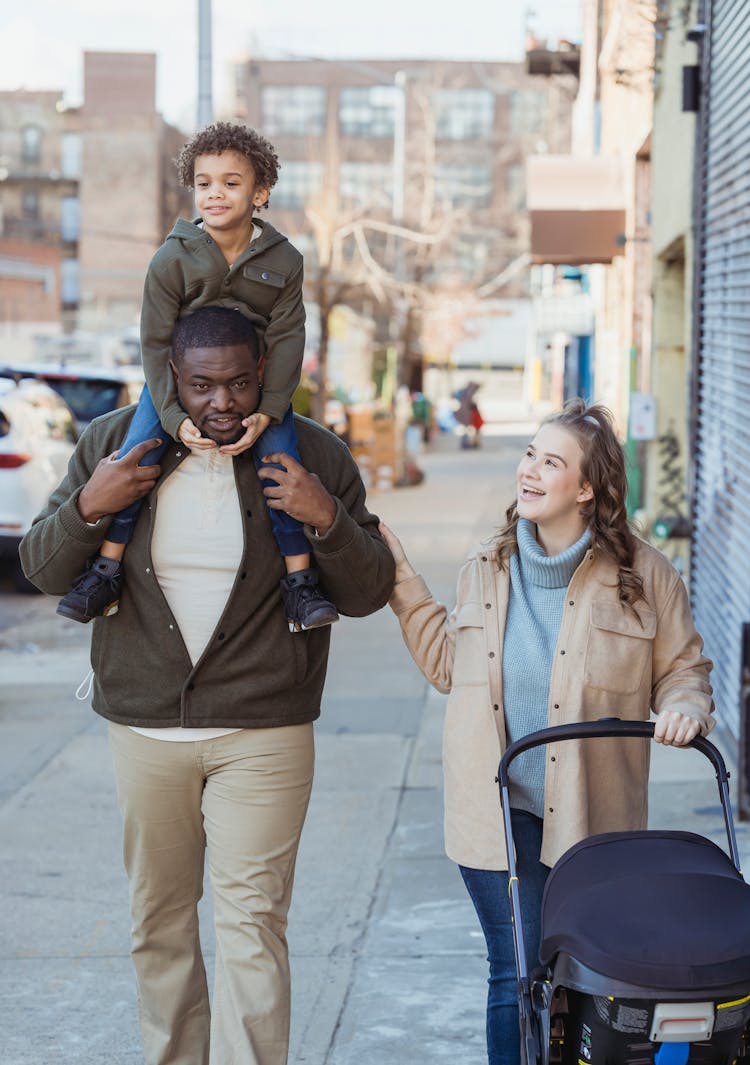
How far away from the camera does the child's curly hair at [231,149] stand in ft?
12.2

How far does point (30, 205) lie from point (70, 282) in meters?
5.17

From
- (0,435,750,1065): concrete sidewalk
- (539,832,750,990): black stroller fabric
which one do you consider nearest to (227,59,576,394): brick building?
(0,435,750,1065): concrete sidewalk

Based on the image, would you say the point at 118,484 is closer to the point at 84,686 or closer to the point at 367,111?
the point at 84,686

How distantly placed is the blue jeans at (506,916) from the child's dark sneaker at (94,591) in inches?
39.5

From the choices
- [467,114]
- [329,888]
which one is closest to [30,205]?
[467,114]

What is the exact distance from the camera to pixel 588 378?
3234 cm

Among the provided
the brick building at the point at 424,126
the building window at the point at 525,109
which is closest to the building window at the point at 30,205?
the brick building at the point at 424,126

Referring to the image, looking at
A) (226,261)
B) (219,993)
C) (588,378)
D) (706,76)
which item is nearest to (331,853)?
(219,993)

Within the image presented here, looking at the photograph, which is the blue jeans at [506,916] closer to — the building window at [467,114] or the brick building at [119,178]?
the brick building at [119,178]

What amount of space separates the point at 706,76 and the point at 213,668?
326 inches

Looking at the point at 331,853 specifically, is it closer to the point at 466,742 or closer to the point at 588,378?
the point at 466,742

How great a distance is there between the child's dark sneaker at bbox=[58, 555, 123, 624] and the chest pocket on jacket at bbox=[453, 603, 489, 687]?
78 cm

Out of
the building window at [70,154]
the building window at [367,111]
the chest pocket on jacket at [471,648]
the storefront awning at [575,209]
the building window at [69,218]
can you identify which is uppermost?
the building window at [367,111]

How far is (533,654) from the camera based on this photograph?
3.55 meters
